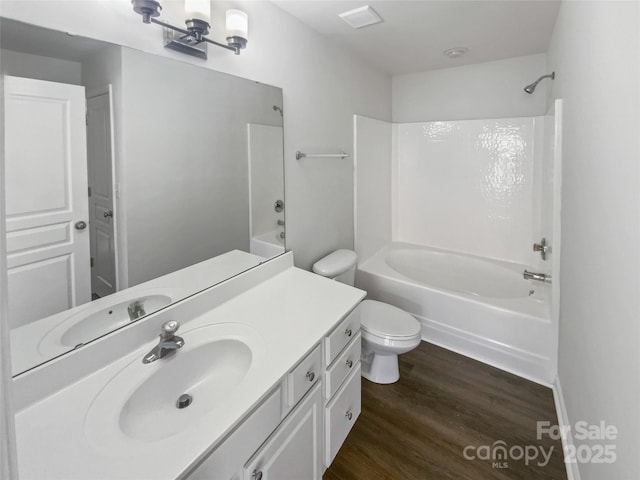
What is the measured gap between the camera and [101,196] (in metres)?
1.09

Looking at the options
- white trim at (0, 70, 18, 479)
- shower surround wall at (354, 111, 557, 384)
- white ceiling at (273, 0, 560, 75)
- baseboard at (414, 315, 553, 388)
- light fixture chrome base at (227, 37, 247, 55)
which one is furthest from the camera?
shower surround wall at (354, 111, 557, 384)

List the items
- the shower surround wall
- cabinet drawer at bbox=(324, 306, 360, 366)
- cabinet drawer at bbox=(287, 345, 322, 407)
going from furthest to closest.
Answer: the shower surround wall, cabinet drawer at bbox=(324, 306, 360, 366), cabinet drawer at bbox=(287, 345, 322, 407)

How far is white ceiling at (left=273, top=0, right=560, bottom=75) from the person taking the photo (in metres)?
1.81

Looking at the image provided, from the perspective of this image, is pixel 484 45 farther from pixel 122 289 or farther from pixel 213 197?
pixel 122 289

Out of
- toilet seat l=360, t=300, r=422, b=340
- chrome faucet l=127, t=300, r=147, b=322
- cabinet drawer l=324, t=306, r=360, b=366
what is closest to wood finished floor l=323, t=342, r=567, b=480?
toilet seat l=360, t=300, r=422, b=340

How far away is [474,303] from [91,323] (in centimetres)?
225

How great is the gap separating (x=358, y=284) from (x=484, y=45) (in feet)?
7.04

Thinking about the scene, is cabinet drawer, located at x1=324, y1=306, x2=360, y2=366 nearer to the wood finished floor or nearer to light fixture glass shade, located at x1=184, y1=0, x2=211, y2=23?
the wood finished floor

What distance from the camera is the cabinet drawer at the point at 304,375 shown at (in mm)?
1104

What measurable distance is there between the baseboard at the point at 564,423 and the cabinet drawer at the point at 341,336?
1112 mm

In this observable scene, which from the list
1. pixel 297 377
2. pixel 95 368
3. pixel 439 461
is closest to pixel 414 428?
pixel 439 461

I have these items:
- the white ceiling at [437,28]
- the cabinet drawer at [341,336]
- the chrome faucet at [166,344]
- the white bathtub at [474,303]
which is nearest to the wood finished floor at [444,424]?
the white bathtub at [474,303]

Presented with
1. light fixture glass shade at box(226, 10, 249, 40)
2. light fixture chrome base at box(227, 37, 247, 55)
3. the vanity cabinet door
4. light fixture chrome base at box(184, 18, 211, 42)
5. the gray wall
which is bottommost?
the vanity cabinet door

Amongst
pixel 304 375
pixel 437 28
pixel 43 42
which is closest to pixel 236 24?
pixel 43 42
